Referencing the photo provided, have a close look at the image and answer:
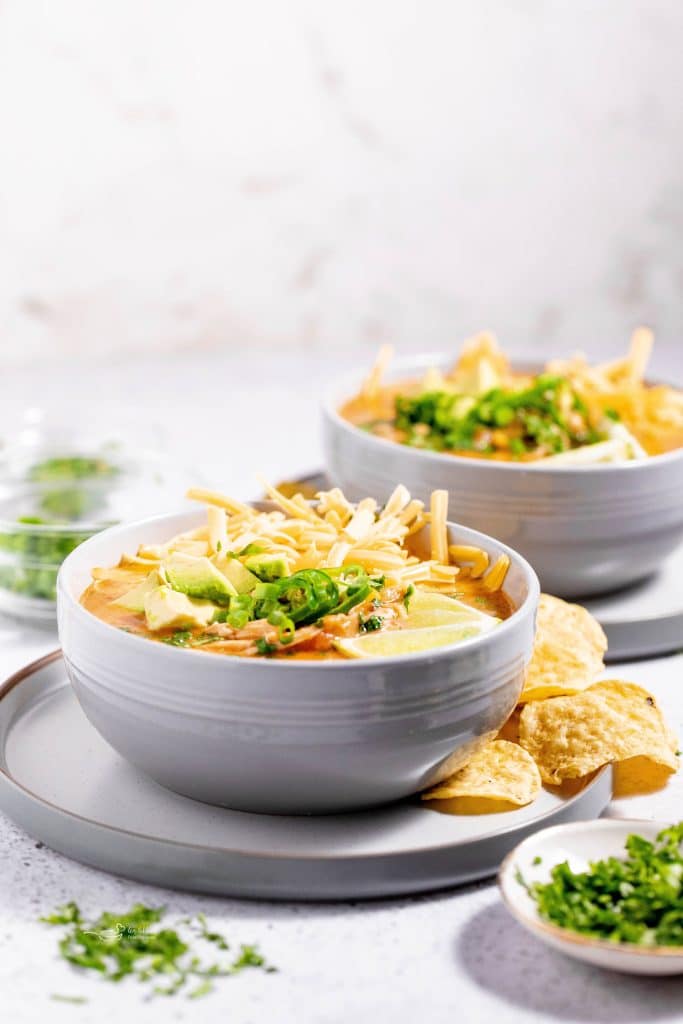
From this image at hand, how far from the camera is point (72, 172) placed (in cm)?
538

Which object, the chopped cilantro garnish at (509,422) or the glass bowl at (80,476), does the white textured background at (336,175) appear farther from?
the chopped cilantro garnish at (509,422)

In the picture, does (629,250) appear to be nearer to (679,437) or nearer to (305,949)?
(679,437)

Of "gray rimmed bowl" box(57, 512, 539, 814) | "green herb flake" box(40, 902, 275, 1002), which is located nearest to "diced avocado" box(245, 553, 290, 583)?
"gray rimmed bowl" box(57, 512, 539, 814)

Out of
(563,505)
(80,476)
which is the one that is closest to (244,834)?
(563,505)

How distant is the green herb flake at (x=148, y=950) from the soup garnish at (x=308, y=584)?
1.17 feet

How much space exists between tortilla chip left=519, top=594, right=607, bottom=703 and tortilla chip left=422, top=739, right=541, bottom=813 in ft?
0.50

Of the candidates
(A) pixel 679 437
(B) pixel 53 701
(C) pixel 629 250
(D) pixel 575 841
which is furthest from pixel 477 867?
(C) pixel 629 250

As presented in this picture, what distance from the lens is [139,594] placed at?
221cm

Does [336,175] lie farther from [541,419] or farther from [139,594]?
[139,594]

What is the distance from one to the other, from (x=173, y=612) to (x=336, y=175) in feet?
12.6

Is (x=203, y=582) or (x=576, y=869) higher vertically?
(x=203, y=582)

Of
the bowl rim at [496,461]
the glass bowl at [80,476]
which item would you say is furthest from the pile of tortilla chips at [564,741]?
the glass bowl at [80,476]

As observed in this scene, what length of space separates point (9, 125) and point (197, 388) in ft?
3.74

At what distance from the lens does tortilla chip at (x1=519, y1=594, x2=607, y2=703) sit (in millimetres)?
2379
